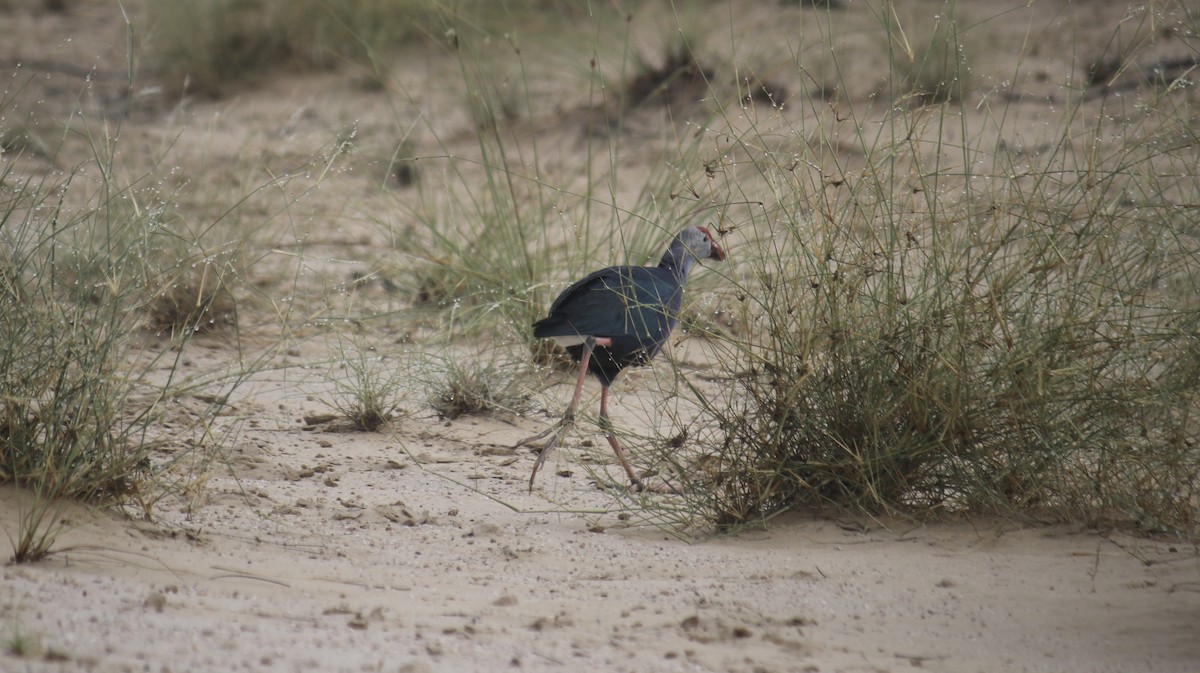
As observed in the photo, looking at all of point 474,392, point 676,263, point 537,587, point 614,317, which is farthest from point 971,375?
point 474,392

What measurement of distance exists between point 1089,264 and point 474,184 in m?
5.41

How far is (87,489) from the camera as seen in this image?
3.18m

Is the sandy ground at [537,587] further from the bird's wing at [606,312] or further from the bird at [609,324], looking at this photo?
the bird's wing at [606,312]

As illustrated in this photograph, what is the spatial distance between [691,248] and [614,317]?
0.63 m

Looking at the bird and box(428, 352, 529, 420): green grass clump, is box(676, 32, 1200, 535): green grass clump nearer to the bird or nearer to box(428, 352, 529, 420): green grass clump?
the bird

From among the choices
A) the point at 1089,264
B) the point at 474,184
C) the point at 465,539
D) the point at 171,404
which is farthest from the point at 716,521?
the point at 474,184

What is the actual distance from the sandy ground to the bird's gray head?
852mm

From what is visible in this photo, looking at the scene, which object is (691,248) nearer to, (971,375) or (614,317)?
(614,317)

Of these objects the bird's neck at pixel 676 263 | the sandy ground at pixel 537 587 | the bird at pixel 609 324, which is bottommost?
the sandy ground at pixel 537 587

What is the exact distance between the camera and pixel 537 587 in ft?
10.2

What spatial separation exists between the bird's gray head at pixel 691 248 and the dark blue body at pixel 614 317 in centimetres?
33

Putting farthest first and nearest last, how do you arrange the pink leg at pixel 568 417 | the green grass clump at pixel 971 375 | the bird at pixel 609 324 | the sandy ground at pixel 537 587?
the bird at pixel 609 324
the pink leg at pixel 568 417
the green grass clump at pixel 971 375
the sandy ground at pixel 537 587

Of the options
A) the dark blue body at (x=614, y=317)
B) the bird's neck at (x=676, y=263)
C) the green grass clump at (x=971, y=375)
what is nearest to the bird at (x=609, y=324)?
the dark blue body at (x=614, y=317)

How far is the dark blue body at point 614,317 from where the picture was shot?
4027mm
